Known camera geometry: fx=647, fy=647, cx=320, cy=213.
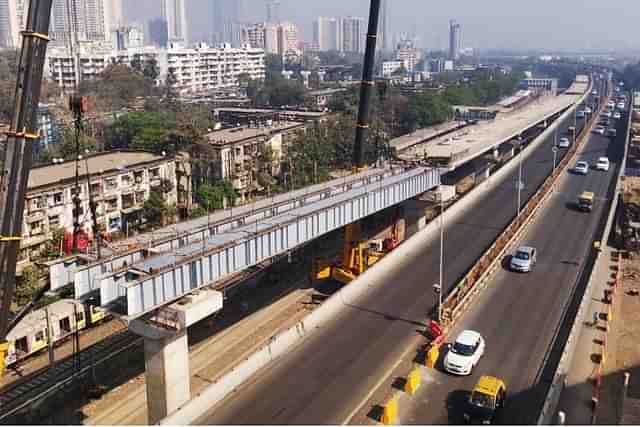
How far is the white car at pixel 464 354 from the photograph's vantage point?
69.7ft

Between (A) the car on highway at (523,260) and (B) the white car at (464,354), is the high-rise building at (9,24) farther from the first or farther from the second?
(B) the white car at (464,354)

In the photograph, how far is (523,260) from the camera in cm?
3225

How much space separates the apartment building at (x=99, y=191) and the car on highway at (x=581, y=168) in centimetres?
3610

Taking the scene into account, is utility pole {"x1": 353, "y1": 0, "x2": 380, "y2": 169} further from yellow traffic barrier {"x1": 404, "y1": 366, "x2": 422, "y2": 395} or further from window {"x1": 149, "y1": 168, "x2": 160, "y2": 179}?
yellow traffic barrier {"x1": 404, "y1": 366, "x2": 422, "y2": 395}

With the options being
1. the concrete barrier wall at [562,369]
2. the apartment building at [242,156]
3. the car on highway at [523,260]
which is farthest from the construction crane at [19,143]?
the apartment building at [242,156]

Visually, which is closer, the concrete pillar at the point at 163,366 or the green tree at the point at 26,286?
the concrete pillar at the point at 163,366

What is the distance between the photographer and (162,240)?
24.5m

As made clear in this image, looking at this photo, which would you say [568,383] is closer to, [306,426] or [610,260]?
[306,426]

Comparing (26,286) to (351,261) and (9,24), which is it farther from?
(9,24)

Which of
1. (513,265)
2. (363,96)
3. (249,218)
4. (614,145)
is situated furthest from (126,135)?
(614,145)

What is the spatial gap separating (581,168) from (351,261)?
33.7 metres

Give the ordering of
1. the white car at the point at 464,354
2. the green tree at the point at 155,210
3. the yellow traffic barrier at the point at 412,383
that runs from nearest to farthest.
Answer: the yellow traffic barrier at the point at 412,383 → the white car at the point at 464,354 → the green tree at the point at 155,210

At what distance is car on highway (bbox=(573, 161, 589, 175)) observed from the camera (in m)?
59.0

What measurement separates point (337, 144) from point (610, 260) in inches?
1505
